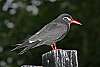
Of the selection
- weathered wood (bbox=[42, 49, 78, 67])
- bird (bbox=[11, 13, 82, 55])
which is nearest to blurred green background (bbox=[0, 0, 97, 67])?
bird (bbox=[11, 13, 82, 55])

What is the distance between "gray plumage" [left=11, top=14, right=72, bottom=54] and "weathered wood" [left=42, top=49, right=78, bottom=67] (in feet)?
1.27

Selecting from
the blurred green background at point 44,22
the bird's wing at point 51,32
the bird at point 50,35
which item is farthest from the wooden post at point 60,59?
the blurred green background at point 44,22

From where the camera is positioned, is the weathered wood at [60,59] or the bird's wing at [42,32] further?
the bird's wing at [42,32]

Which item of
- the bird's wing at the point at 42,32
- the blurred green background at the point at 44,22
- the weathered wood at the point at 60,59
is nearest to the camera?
the weathered wood at the point at 60,59

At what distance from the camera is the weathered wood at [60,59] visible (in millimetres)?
4957

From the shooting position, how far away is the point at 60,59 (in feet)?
16.3

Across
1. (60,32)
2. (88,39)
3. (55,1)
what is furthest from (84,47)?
(60,32)

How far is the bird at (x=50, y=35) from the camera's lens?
18.3 ft

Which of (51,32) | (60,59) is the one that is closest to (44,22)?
(51,32)

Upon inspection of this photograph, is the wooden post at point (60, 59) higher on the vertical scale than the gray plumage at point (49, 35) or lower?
lower

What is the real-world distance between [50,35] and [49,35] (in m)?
0.02

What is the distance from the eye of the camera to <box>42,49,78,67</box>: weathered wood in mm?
4957

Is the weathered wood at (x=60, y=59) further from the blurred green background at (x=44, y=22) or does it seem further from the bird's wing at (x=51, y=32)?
the blurred green background at (x=44, y=22)

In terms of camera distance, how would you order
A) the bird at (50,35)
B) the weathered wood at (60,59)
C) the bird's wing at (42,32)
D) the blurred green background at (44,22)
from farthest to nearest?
the blurred green background at (44,22) → the bird's wing at (42,32) → the bird at (50,35) → the weathered wood at (60,59)
